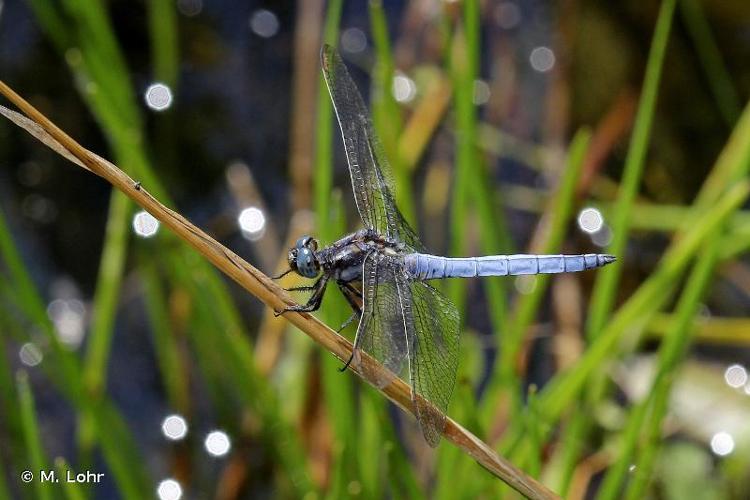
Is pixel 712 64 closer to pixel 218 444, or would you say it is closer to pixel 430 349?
pixel 430 349

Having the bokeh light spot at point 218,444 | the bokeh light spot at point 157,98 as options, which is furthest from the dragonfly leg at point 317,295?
the bokeh light spot at point 157,98

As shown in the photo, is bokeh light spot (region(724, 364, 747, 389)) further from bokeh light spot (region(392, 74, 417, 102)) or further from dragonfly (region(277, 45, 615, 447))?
bokeh light spot (region(392, 74, 417, 102))

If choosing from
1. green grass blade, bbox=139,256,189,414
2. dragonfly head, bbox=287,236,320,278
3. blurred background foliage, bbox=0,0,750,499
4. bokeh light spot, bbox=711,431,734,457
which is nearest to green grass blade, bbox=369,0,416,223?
blurred background foliage, bbox=0,0,750,499

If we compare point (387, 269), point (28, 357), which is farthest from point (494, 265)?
point (28, 357)

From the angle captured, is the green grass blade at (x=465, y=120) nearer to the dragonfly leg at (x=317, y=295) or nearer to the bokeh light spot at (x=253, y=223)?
the dragonfly leg at (x=317, y=295)

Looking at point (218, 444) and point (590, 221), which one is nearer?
point (218, 444)

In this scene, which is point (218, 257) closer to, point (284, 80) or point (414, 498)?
point (414, 498)

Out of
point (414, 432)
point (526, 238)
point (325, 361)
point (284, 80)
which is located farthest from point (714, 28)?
point (325, 361)
